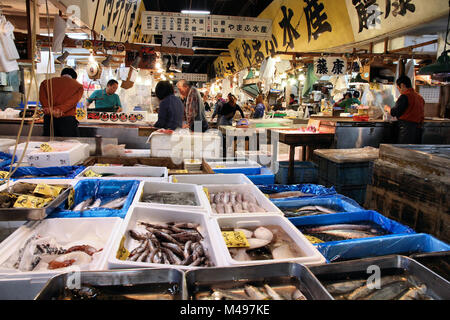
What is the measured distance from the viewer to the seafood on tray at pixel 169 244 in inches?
76.0

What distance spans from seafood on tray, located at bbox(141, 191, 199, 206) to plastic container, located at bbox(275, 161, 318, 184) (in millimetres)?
4290

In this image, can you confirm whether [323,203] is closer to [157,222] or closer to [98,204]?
[157,222]

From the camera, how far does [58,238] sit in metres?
2.31

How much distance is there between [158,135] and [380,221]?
3.73 metres

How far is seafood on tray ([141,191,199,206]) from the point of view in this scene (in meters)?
2.85

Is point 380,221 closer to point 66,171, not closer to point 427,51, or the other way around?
point 66,171

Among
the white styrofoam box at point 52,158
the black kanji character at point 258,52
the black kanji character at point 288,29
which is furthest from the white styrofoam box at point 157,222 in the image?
the black kanji character at point 258,52

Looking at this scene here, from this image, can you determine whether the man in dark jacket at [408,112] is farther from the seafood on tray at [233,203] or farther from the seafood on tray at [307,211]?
the seafood on tray at [233,203]

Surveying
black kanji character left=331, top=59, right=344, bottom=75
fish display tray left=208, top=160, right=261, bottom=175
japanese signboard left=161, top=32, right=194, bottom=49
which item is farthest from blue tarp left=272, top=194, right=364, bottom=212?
japanese signboard left=161, top=32, right=194, bottom=49

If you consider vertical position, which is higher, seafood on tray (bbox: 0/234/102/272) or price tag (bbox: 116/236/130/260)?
price tag (bbox: 116/236/130/260)

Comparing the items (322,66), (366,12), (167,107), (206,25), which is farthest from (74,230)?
(206,25)

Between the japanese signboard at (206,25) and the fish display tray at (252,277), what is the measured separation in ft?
33.3

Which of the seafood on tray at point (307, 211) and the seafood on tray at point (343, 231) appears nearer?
the seafood on tray at point (343, 231)

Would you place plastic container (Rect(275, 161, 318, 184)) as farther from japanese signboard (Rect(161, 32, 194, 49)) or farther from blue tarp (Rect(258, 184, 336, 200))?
japanese signboard (Rect(161, 32, 194, 49))
